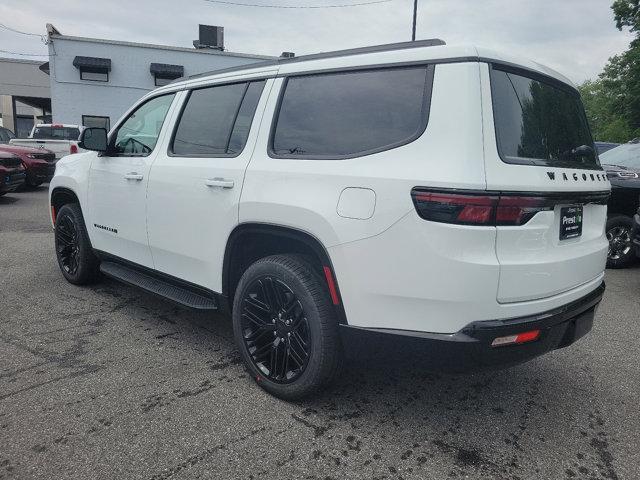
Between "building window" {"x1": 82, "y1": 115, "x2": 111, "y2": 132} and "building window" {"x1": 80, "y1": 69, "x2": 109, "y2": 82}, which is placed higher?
"building window" {"x1": 80, "y1": 69, "x2": 109, "y2": 82}

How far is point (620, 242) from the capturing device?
20.9ft

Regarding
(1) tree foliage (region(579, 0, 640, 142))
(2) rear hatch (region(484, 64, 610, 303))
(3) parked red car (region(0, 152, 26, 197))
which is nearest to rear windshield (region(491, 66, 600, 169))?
(2) rear hatch (region(484, 64, 610, 303))

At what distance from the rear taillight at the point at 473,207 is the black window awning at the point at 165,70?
22.6 m

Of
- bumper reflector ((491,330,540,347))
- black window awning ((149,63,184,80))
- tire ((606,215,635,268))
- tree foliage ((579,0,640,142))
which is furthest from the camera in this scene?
tree foliage ((579,0,640,142))

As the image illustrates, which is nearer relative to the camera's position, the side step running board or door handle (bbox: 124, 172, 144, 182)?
the side step running board

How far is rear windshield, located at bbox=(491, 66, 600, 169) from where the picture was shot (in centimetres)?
216

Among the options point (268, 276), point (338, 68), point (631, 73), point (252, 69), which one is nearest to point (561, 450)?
→ point (268, 276)

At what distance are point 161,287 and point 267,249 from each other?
103 centimetres

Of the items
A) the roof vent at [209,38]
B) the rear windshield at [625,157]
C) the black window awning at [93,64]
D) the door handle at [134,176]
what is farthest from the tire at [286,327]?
the roof vent at [209,38]

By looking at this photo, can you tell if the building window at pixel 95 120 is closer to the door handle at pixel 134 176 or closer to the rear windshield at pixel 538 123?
the door handle at pixel 134 176

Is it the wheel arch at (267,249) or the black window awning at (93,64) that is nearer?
the wheel arch at (267,249)

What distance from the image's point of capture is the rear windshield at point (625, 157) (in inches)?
254

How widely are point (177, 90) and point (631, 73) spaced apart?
110ft

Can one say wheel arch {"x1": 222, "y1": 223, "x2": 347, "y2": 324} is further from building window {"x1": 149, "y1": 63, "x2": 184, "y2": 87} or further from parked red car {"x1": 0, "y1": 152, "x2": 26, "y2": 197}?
building window {"x1": 149, "y1": 63, "x2": 184, "y2": 87}
